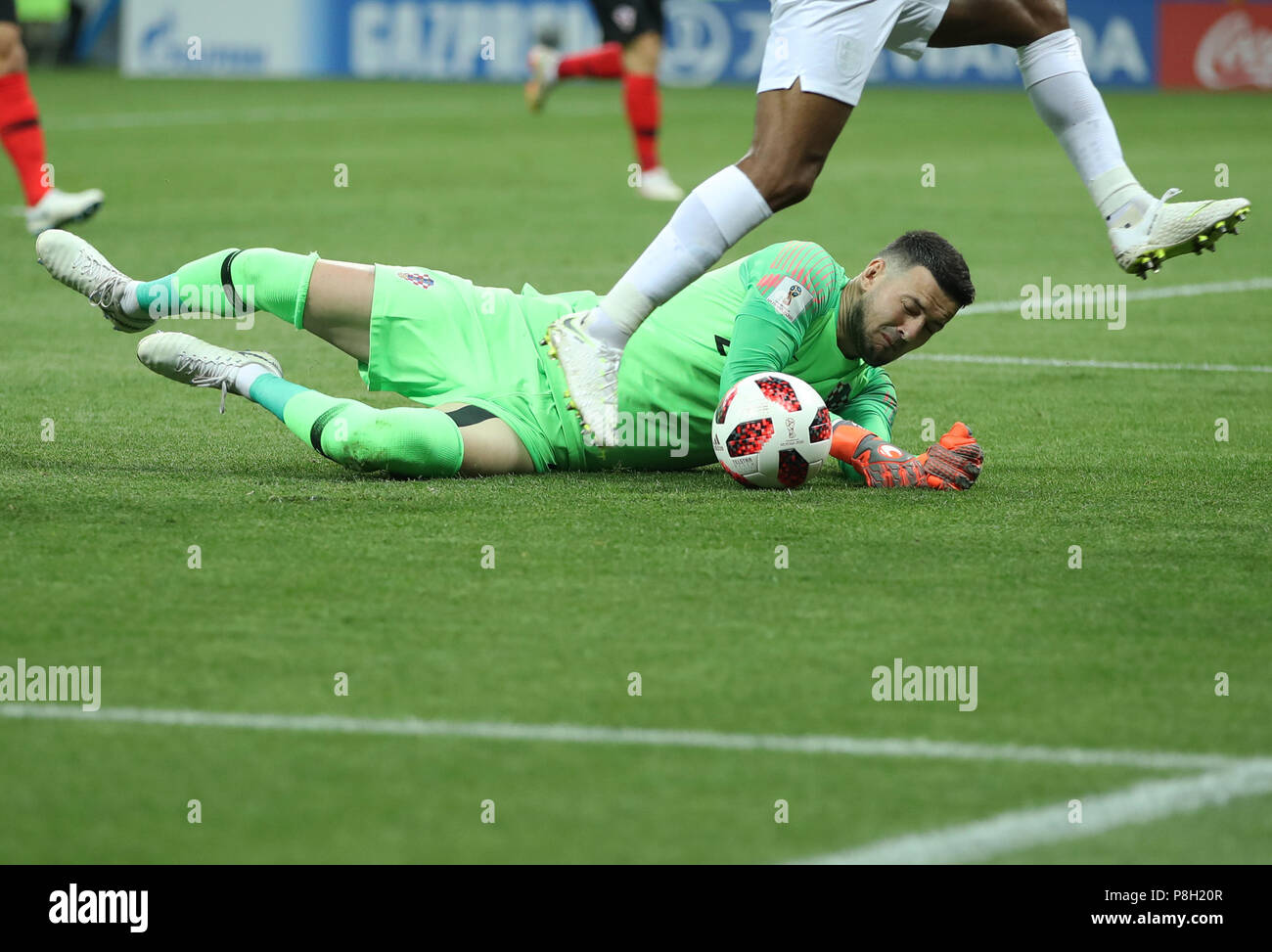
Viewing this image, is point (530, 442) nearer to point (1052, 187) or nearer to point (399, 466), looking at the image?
point (399, 466)

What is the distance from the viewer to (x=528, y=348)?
221 inches

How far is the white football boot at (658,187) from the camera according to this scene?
13648 mm

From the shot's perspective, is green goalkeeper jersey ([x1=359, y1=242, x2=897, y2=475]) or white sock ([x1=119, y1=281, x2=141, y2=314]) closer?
green goalkeeper jersey ([x1=359, y1=242, x2=897, y2=475])

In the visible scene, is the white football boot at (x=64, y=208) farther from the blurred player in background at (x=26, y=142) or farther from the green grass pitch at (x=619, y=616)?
the green grass pitch at (x=619, y=616)

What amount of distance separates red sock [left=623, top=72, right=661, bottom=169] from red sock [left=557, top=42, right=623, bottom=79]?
4.69 feet

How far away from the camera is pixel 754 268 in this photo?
5.52 m

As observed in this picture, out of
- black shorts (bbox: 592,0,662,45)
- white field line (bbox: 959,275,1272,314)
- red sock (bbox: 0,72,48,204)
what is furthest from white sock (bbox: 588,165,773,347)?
black shorts (bbox: 592,0,662,45)

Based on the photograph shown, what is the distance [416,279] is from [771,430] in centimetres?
116

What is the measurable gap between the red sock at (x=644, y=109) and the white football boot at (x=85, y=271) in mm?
8163

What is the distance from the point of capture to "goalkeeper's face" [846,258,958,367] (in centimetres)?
526

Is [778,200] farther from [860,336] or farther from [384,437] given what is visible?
[384,437]

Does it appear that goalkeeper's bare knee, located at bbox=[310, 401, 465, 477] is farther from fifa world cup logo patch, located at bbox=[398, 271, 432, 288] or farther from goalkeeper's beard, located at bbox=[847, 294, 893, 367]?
goalkeeper's beard, located at bbox=[847, 294, 893, 367]

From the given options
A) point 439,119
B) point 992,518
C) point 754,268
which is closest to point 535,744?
point 992,518
